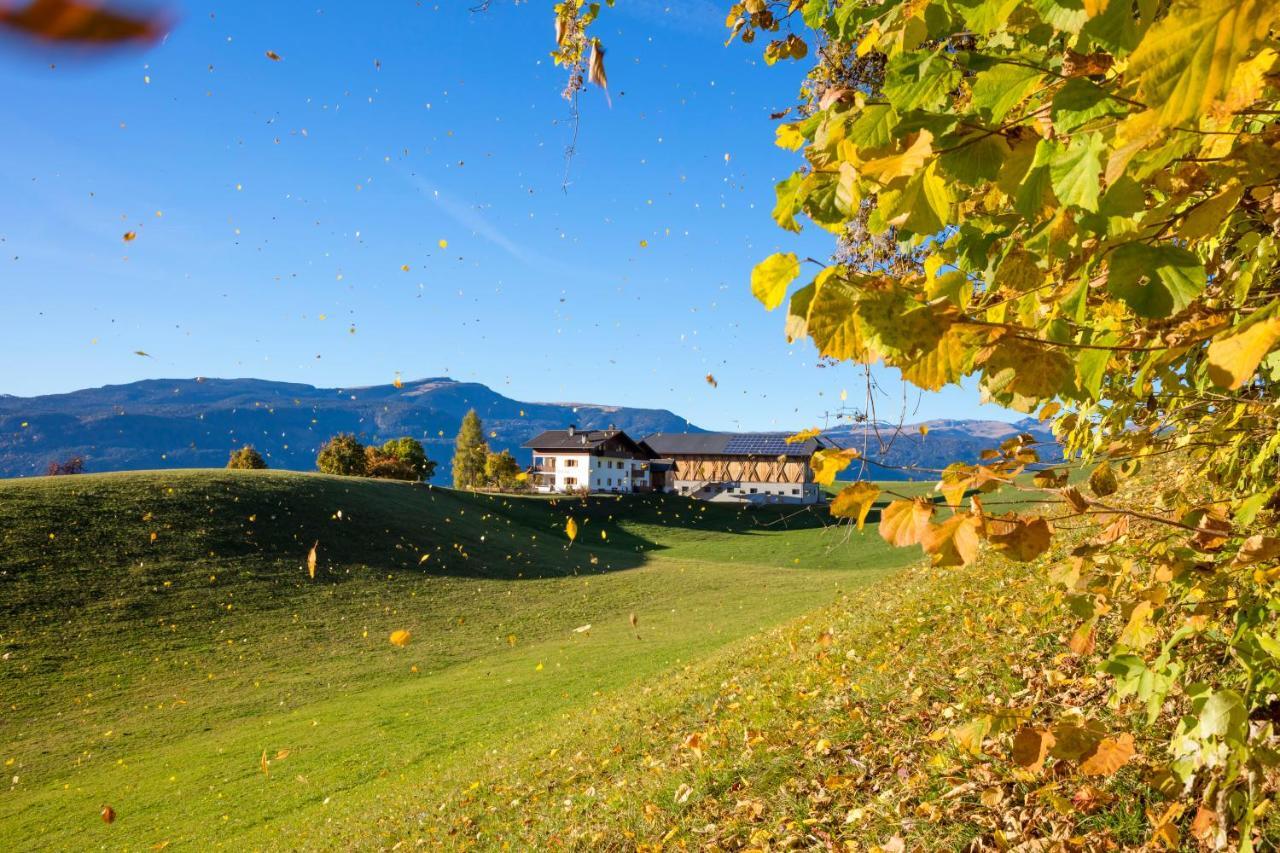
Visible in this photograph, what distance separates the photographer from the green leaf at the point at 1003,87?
1.19 m

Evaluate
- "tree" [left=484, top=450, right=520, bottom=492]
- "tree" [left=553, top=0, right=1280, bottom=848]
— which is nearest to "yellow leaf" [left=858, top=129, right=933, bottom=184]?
"tree" [left=553, top=0, right=1280, bottom=848]

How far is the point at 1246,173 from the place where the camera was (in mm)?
1274

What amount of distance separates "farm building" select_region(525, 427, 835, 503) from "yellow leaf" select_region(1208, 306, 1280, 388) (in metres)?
73.4

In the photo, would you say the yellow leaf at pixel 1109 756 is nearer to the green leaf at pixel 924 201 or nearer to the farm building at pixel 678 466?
the green leaf at pixel 924 201

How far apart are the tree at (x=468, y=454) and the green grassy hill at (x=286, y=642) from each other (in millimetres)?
55655

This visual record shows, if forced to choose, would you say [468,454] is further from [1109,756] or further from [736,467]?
[1109,756]

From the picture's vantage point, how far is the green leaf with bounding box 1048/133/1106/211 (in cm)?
105

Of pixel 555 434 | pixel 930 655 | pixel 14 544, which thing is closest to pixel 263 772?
pixel 930 655

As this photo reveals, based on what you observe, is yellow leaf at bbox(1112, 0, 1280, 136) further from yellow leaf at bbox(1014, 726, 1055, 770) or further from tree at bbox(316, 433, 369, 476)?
tree at bbox(316, 433, 369, 476)

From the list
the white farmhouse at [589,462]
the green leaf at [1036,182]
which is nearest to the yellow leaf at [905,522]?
the green leaf at [1036,182]

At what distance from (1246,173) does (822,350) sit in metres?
0.83

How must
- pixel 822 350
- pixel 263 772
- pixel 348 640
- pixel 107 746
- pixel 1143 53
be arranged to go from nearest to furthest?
1. pixel 1143 53
2. pixel 822 350
3. pixel 263 772
4. pixel 107 746
5. pixel 348 640

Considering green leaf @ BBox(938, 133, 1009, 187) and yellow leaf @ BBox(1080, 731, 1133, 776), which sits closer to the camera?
green leaf @ BBox(938, 133, 1009, 187)

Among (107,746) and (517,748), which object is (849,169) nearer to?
(517,748)
